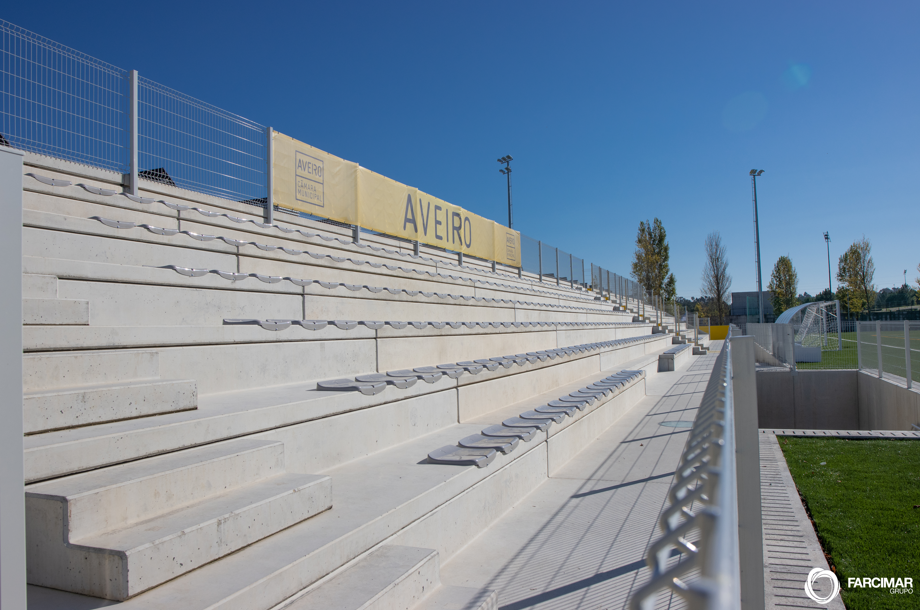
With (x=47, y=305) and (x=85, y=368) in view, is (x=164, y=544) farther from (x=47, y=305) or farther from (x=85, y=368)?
(x=47, y=305)

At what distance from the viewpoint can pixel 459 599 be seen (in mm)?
2309

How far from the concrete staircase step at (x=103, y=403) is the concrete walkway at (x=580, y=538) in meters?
1.66

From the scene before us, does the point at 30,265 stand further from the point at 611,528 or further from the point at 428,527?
the point at 611,528

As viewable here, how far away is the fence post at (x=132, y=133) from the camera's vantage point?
539 centimetres

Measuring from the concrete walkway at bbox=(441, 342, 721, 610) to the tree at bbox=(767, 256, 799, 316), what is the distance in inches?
2267

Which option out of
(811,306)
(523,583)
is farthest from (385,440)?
(811,306)

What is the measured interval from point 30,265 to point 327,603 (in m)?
2.35

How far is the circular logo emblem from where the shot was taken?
3.07 metres

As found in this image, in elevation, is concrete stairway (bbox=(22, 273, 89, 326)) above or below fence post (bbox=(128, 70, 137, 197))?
below

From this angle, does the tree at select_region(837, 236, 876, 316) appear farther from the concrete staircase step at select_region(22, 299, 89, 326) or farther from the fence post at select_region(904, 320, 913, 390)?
the concrete staircase step at select_region(22, 299, 89, 326)

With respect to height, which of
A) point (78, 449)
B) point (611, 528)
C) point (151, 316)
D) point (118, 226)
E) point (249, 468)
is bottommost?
point (611, 528)

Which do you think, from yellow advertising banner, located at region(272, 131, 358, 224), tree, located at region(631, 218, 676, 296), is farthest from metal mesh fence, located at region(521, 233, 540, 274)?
tree, located at region(631, 218, 676, 296)

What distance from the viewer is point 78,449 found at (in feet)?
6.47

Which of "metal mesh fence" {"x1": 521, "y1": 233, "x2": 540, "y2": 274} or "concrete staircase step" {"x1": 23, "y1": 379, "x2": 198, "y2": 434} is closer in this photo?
"concrete staircase step" {"x1": 23, "y1": 379, "x2": 198, "y2": 434}
